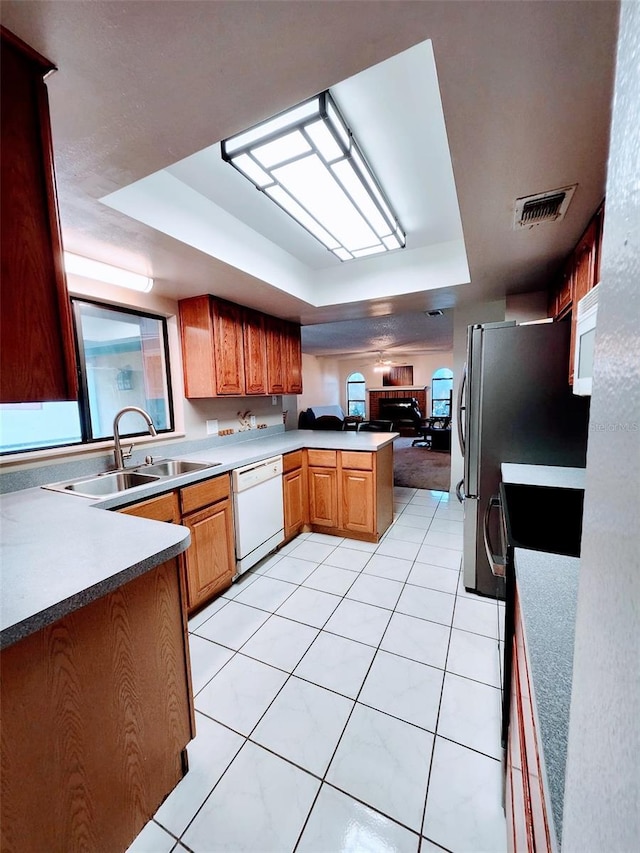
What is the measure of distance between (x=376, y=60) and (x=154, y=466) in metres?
2.25

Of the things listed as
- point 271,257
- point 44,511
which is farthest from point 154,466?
point 271,257

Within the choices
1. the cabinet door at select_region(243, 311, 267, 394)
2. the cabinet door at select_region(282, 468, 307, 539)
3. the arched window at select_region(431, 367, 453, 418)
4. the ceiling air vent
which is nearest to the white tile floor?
the cabinet door at select_region(282, 468, 307, 539)

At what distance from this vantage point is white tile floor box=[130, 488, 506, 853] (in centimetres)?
108

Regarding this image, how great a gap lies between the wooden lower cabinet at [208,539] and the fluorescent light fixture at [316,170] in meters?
1.64

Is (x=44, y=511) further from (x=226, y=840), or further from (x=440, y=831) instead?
(x=440, y=831)

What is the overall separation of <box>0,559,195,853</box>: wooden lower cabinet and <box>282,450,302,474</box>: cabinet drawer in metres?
1.69

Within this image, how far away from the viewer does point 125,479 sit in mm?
2143

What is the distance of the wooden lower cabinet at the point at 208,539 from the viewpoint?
2029mm

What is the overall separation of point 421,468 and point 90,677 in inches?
204

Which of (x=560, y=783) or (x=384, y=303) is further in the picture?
(x=384, y=303)

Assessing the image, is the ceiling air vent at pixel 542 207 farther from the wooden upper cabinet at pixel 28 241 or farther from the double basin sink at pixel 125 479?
the double basin sink at pixel 125 479

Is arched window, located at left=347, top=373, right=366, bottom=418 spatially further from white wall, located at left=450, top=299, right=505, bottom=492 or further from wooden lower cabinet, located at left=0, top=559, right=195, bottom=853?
wooden lower cabinet, located at left=0, top=559, right=195, bottom=853

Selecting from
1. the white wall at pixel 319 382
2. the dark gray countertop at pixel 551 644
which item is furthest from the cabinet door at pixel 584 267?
the white wall at pixel 319 382

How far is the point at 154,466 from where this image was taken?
233cm
